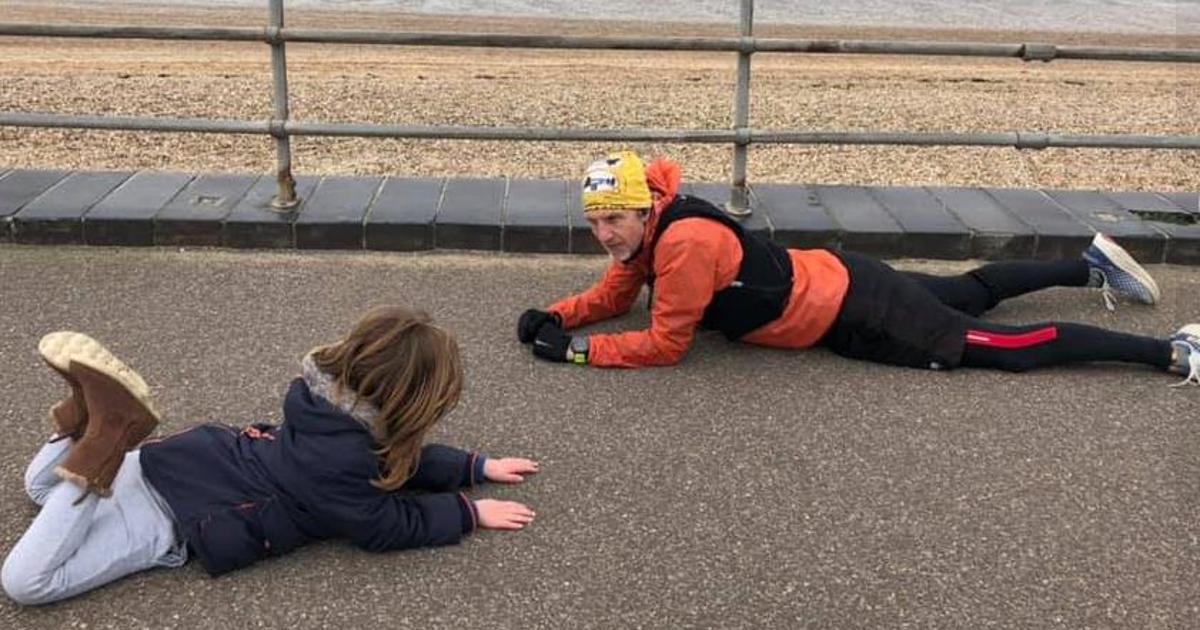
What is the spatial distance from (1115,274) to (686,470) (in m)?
2.20

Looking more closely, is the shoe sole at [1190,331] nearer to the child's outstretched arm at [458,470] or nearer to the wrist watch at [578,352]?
the wrist watch at [578,352]

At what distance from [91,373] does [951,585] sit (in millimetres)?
2037

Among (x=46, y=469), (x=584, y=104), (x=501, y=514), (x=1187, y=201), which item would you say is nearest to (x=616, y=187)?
(x=501, y=514)

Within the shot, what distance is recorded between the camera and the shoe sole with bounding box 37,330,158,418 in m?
2.50

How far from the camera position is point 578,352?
3746 mm

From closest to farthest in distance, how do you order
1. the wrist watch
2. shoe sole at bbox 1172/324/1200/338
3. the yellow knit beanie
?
the yellow knit beanie, the wrist watch, shoe sole at bbox 1172/324/1200/338

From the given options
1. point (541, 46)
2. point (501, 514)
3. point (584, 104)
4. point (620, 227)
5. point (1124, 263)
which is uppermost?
point (541, 46)

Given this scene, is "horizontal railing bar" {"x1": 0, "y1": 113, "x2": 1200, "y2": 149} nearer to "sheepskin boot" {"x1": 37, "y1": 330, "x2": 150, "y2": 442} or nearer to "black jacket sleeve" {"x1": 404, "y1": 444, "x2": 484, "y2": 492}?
"black jacket sleeve" {"x1": 404, "y1": 444, "x2": 484, "y2": 492}

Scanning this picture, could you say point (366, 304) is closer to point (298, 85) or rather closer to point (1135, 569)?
point (1135, 569)

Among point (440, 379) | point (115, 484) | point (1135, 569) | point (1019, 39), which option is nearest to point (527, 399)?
point (440, 379)

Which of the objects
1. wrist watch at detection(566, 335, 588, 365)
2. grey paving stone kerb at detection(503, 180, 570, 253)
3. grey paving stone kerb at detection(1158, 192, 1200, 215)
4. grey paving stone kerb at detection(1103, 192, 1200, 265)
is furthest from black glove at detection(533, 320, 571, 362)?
grey paving stone kerb at detection(1158, 192, 1200, 215)

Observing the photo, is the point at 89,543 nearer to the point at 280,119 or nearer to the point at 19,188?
the point at 280,119

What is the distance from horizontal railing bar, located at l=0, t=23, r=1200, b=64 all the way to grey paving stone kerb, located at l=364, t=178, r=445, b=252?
0.68 meters

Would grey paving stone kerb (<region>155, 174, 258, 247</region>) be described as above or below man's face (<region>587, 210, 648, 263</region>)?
below
